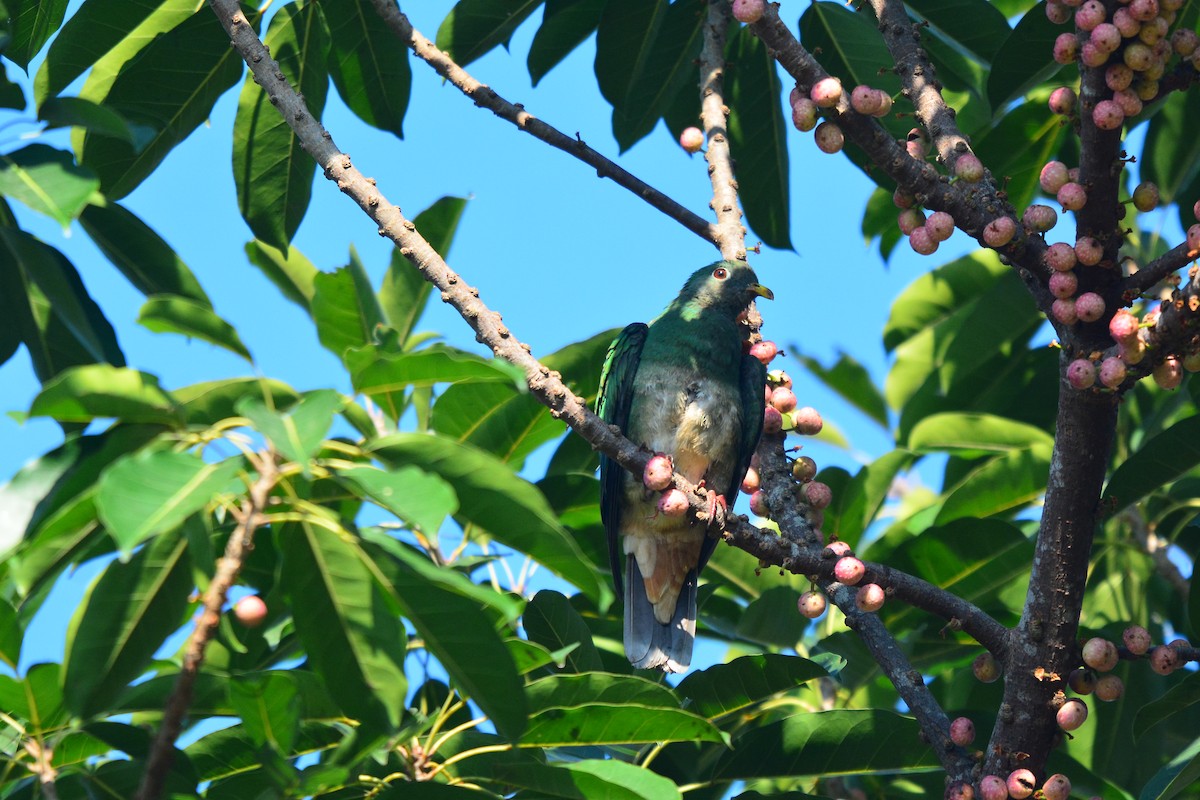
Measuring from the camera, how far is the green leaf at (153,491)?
1762 millimetres

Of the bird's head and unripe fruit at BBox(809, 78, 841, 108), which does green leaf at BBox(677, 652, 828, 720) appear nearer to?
unripe fruit at BBox(809, 78, 841, 108)

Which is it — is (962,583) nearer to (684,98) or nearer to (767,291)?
(767,291)

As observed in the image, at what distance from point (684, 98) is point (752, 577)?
191 cm

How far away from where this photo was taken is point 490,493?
2229 mm

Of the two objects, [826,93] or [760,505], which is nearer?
[826,93]

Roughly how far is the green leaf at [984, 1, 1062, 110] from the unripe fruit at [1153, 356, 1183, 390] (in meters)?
1.15

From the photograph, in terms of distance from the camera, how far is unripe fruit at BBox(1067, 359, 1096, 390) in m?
2.63

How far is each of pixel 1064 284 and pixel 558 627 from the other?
4.82ft

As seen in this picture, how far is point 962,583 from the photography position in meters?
3.97

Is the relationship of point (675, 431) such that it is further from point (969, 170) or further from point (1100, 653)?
point (1100, 653)

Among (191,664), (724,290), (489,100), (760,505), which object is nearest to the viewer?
(191,664)

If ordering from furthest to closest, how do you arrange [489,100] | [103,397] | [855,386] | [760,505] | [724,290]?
[855,386] → [724,290] → [489,100] → [760,505] → [103,397]

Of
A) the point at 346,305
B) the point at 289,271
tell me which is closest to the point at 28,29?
the point at 346,305

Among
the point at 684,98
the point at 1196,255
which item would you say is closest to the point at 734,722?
the point at 1196,255
